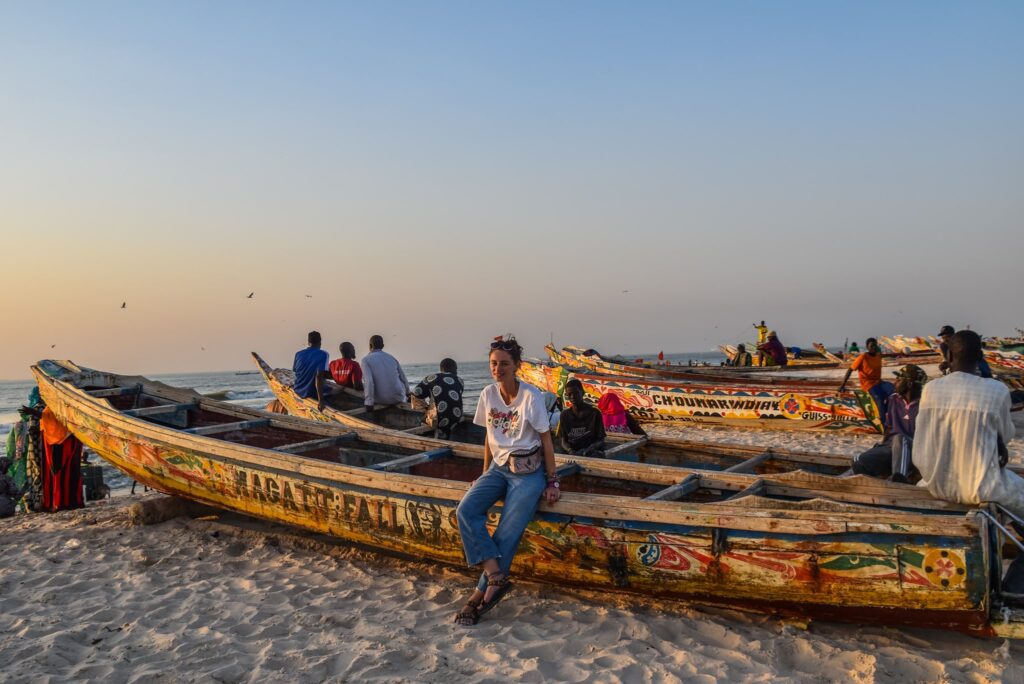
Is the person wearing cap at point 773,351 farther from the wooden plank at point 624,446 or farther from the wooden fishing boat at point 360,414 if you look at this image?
the wooden plank at point 624,446

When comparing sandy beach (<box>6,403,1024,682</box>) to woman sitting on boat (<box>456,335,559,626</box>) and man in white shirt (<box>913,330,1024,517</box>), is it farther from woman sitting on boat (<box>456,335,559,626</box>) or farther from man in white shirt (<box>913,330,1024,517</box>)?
man in white shirt (<box>913,330,1024,517</box>)

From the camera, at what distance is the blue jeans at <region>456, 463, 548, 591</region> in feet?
14.1

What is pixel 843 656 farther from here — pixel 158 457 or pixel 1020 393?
pixel 1020 393

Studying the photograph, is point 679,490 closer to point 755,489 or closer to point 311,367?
point 755,489

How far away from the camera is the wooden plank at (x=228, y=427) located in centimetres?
690

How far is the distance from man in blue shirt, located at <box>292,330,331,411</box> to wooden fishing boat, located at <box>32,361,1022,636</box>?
3.29 meters

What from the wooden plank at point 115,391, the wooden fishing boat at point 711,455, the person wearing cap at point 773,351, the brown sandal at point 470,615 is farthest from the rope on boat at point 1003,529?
the person wearing cap at point 773,351

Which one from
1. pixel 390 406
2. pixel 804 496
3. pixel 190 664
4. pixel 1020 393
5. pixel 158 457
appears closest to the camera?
pixel 190 664

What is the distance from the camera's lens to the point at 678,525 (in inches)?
159

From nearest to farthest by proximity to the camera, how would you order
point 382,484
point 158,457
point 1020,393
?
1. point 382,484
2. point 158,457
3. point 1020,393

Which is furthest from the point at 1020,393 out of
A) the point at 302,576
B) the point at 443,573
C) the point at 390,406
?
the point at 302,576

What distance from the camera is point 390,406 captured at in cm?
948

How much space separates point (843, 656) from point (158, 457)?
19.9ft

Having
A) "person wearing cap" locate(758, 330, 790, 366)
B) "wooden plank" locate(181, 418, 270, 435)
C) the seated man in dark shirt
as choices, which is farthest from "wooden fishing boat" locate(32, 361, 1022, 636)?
"person wearing cap" locate(758, 330, 790, 366)
